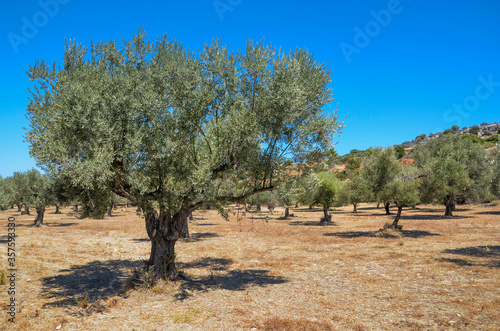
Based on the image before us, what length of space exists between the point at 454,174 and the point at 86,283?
45524mm

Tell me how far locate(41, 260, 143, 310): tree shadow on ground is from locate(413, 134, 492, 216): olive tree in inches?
1392

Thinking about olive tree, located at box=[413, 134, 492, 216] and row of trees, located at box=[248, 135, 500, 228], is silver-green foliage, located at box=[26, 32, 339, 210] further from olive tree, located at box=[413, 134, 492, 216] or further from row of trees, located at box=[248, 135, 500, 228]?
olive tree, located at box=[413, 134, 492, 216]

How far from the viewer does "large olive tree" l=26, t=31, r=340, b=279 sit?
412 inches

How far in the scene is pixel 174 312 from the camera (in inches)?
446

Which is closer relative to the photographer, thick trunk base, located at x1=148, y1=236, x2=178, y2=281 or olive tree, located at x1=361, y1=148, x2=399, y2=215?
thick trunk base, located at x1=148, y1=236, x2=178, y2=281

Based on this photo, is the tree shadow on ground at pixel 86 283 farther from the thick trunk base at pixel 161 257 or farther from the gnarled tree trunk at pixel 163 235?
the gnarled tree trunk at pixel 163 235

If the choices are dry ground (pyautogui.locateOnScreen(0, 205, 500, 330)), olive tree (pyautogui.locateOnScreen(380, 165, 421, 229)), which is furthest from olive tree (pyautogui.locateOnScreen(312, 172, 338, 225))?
dry ground (pyautogui.locateOnScreen(0, 205, 500, 330))

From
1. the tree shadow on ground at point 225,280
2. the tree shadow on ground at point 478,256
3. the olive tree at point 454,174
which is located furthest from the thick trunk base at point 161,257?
the olive tree at point 454,174

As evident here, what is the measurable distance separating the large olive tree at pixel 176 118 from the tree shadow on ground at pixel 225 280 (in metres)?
4.01


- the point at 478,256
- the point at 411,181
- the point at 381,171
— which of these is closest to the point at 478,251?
the point at 478,256

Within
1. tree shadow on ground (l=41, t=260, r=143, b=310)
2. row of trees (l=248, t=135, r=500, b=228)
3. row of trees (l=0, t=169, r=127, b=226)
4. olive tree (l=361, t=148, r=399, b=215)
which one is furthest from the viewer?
olive tree (l=361, t=148, r=399, b=215)

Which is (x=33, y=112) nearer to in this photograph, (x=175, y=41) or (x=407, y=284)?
(x=175, y=41)

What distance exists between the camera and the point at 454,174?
41.1 meters

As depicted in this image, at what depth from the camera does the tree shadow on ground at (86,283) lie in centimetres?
1303
